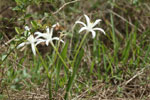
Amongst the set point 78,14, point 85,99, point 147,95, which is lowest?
point 147,95

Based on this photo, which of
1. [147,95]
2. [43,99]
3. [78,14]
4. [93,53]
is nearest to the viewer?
[43,99]

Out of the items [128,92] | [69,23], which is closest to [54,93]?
[128,92]

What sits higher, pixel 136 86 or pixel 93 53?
pixel 93 53

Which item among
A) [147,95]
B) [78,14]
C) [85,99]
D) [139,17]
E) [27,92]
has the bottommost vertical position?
[147,95]

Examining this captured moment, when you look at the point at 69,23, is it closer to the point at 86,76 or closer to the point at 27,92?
the point at 86,76

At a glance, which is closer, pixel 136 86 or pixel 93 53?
pixel 136 86

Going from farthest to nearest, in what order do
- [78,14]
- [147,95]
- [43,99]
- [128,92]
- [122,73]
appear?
[78,14] → [122,73] → [128,92] → [147,95] → [43,99]

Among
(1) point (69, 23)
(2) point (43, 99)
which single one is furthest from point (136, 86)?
(1) point (69, 23)

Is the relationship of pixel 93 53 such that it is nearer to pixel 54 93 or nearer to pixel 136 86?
pixel 136 86

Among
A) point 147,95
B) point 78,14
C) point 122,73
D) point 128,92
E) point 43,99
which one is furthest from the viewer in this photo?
point 78,14
